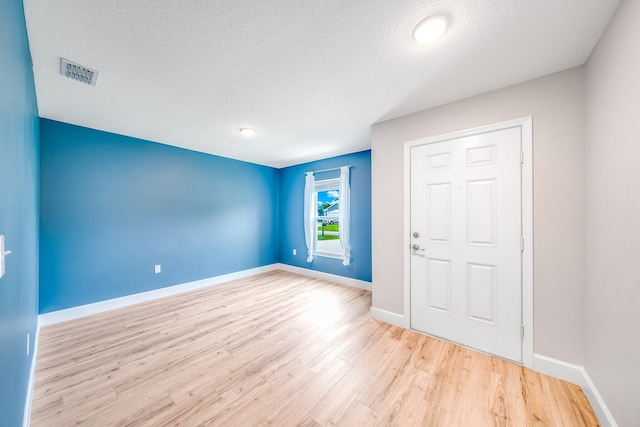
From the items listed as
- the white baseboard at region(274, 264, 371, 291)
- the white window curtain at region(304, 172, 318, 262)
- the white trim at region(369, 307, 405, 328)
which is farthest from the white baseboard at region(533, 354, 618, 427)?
the white window curtain at region(304, 172, 318, 262)

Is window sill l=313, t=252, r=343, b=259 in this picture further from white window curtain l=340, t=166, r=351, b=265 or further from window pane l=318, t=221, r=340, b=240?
window pane l=318, t=221, r=340, b=240

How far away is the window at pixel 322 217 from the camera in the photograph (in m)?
4.52

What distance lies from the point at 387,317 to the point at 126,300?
3.52 meters

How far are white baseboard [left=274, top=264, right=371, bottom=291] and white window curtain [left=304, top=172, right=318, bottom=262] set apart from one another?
31 cm

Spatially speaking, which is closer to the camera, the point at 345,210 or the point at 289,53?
the point at 289,53

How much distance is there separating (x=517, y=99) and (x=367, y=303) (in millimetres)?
2800

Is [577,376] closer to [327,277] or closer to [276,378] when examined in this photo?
[276,378]

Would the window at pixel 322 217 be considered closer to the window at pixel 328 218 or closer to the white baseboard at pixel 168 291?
the window at pixel 328 218

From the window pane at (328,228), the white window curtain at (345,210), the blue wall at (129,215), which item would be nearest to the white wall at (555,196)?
the white window curtain at (345,210)

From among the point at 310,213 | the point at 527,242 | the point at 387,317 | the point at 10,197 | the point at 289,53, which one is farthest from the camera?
the point at 310,213

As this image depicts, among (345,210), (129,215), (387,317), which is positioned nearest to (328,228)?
(345,210)

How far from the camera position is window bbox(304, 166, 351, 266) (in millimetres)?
4516

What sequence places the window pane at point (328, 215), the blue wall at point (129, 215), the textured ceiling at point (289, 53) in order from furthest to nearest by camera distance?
the window pane at point (328, 215)
the blue wall at point (129, 215)
the textured ceiling at point (289, 53)

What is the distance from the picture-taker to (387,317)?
2650mm
